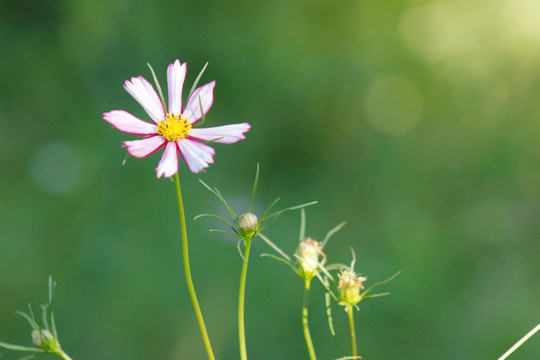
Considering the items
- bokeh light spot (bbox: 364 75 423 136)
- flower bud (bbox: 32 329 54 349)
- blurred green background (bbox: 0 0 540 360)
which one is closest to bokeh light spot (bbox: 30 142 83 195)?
blurred green background (bbox: 0 0 540 360)

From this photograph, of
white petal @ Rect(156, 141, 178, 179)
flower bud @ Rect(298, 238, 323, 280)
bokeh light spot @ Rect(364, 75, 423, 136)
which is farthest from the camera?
bokeh light spot @ Rect(364, 75, 423, 136)

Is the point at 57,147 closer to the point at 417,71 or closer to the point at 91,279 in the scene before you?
the point at 91,279

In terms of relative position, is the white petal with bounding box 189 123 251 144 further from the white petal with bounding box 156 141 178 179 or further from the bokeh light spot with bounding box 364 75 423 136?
the bokeh light spot with bounding box 364 75 423 136

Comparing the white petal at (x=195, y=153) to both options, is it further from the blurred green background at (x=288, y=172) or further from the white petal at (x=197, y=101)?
the blurred green background at (x=288, y=172)

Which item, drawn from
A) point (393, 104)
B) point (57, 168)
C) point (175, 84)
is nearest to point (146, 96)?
point (175, 84)

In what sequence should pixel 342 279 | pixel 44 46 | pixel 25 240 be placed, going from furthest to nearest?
pixel 44 46, pixel 25 240, pixel 342 279

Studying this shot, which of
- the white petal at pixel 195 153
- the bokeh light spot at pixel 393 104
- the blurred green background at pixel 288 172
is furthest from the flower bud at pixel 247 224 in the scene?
the bokeh light spot at pixel 393 104

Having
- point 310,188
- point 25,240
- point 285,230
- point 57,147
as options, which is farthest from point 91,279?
point 310,188
